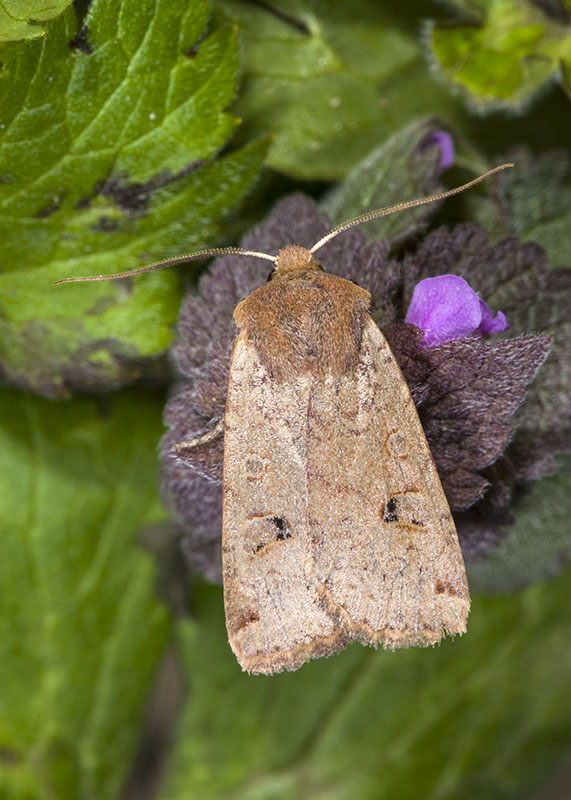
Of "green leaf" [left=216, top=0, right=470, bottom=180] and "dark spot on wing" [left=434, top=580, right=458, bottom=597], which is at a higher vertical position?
"green leaf" [left=216, top=0, right=470, bottom=180]

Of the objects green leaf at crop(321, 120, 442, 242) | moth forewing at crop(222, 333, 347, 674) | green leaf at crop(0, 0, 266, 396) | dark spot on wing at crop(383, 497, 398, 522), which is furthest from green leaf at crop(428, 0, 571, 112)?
dark spot on wing at crop(383, 497, 398, 522)

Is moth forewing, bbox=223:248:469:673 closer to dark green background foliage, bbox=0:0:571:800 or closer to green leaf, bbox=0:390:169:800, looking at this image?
dark green background foliage, bbox=0:0:571:800

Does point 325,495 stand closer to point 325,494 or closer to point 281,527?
point 325,494

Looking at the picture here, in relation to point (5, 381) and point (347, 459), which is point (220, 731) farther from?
point (347, 459)

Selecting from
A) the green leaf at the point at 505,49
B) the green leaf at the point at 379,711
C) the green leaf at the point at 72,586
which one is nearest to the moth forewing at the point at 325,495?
the green leaf at the point at 505,49

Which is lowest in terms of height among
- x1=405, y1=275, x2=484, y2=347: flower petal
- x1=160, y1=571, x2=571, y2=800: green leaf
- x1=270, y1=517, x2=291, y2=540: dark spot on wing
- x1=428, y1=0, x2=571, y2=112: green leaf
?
x1=160, y1=571, x2=571, y2=800: green leaf

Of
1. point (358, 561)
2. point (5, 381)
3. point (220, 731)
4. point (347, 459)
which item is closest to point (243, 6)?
point (5, 381)

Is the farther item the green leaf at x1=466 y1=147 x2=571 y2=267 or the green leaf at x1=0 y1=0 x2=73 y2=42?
the green leaf at x1=466 y1=147 x2=571 y2=267
